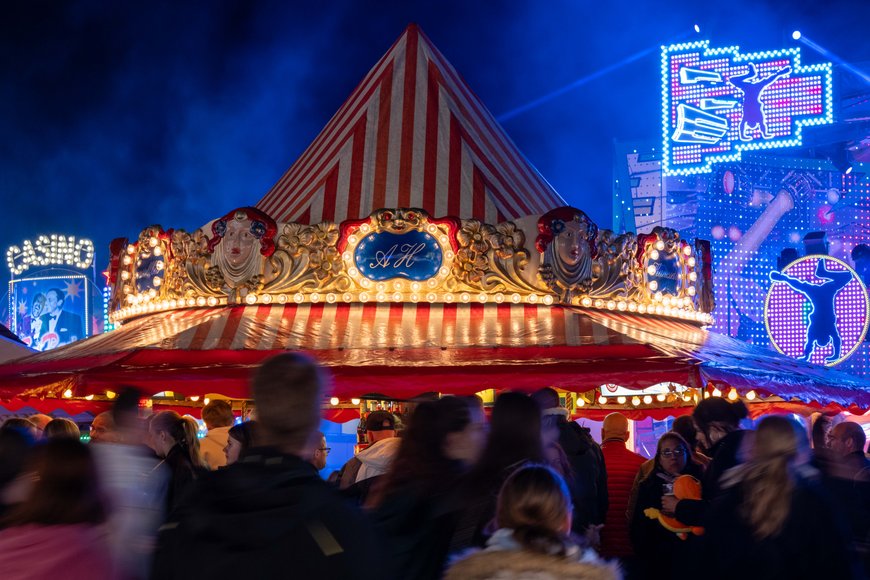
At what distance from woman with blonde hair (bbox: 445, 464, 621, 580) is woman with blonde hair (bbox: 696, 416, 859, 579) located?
98cm

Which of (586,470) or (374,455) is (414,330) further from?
(374,455)

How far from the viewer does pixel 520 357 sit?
30.0 feet

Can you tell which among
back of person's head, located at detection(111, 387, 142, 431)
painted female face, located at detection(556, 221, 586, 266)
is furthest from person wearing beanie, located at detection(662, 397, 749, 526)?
painted female face, located at detection(556, 221, 586, 266)

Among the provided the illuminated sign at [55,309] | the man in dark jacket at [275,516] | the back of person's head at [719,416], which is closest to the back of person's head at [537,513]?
the man in dark jacket at [275,516]

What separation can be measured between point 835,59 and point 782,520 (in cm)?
6593

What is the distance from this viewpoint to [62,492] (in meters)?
2.83

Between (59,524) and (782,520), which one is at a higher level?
(59,524)

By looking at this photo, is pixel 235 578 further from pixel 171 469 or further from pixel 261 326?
pixel 261 326

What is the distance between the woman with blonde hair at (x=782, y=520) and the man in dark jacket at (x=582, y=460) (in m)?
1.61

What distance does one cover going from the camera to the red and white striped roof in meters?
12.0

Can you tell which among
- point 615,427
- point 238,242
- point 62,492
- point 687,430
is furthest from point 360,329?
point 62,492

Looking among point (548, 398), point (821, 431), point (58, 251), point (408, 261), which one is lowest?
point (821, 431)

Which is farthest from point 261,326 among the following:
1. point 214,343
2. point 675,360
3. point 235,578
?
point 235,578

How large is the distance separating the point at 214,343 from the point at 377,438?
13.5ft
